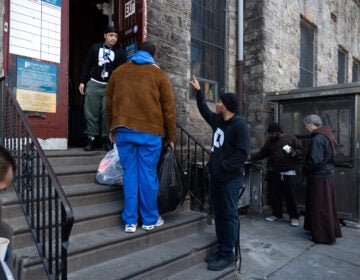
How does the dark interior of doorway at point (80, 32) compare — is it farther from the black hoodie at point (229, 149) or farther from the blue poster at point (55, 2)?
the black hoodie at point (229, 149)

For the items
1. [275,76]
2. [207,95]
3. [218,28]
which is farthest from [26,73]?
[275,76]

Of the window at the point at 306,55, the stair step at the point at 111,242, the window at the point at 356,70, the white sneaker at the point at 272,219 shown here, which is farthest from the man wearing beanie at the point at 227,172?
the window at the point at 356,70

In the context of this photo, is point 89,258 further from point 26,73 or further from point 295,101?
point 295,101

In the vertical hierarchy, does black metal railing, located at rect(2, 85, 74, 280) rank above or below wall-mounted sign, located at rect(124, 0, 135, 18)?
below

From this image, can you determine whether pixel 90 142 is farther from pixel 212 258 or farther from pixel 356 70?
pixel 356 70

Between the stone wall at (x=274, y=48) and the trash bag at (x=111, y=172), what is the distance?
4.30 metres

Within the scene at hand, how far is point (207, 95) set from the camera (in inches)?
269

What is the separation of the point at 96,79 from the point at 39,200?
85.8 inches

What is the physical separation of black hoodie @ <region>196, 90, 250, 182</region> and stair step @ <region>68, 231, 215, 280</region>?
747 mm

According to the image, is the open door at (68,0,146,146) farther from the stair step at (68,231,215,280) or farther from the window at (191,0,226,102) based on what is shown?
the stair step at (68,231,215,280)

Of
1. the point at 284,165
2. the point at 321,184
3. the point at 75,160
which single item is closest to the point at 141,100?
the point at 75,160

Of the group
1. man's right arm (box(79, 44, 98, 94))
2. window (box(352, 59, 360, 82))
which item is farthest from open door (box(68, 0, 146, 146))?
window (box(352, 59, 360, 82))

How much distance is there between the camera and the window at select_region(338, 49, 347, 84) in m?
11.7

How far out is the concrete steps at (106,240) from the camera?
2631 mm
